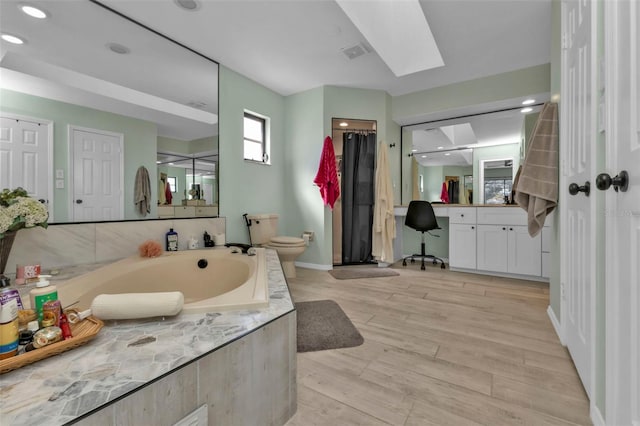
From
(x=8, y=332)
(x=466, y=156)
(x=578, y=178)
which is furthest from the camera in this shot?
(x=466, y=156)

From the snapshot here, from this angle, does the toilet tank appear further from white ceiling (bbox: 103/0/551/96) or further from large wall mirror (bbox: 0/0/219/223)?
white ceiling (bbox: 103/0/551/96)

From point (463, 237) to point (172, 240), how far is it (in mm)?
3262

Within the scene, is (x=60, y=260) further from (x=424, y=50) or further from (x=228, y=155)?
A: (x=424, y=50)

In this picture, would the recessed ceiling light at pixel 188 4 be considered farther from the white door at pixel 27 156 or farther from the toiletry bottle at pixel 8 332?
the toiletry bottle at pixel 8 332

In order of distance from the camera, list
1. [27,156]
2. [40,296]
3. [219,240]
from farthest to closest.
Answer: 1. [219,240]
2. [27,156]
3. [40,296]

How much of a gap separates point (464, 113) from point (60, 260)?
14.4 ft

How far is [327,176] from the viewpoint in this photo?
134 inches

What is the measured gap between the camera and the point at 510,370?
1.36 meters

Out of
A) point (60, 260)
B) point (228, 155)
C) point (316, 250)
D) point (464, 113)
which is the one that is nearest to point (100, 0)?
point (228, 155)

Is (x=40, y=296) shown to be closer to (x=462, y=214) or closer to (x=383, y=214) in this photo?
(x=383, y=214)

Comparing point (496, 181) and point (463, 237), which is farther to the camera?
point (496, 181)

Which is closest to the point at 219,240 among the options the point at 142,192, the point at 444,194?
the point at 142,192

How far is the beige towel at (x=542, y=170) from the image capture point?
1.75 m

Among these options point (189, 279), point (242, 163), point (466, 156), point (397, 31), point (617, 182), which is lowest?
point (189, 279)
